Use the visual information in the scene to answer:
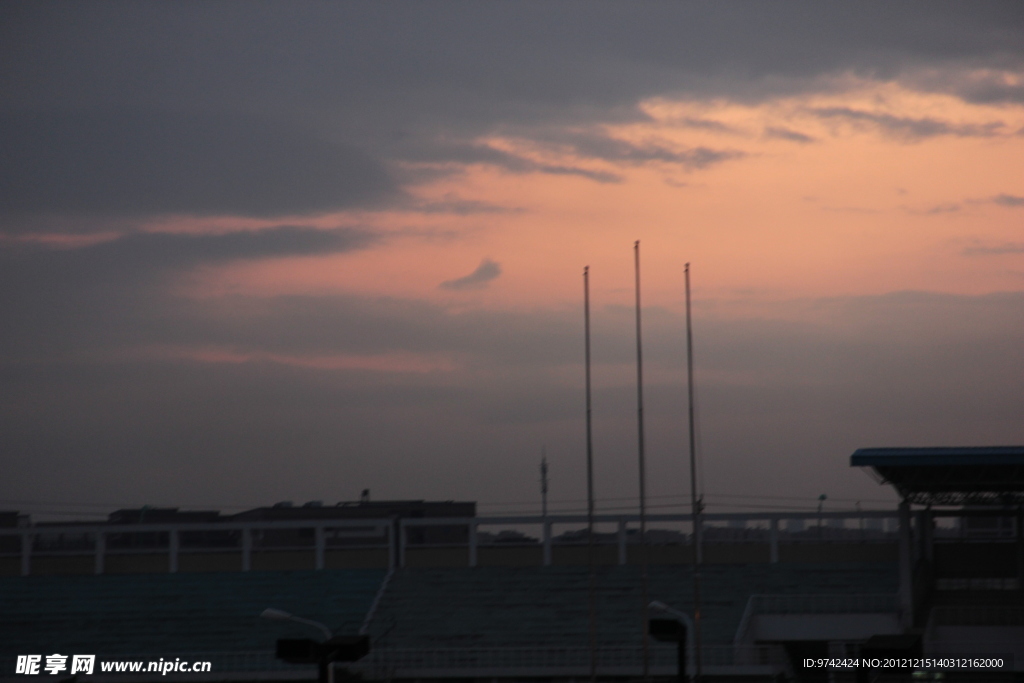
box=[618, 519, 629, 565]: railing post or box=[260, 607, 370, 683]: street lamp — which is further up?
box=[618, 519, 629, 565]: railing post

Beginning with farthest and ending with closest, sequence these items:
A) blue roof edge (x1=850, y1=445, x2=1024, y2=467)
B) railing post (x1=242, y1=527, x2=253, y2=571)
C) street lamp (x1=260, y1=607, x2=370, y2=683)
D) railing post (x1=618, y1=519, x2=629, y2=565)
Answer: railing post (x1=242, y1=527, x2=253, y2=571), railing post (x1=618, y1=519, x2=629, y2=565), blue roof edge (x1=850, y1=445, x2=1024, y2=467), street lamp (x1=260, y1=607, x2=370, y2=683)

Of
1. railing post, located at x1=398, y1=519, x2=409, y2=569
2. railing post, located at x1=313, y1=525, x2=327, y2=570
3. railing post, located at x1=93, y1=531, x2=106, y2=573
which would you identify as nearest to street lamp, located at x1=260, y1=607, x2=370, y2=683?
railing post, located at x1=398, y1=519, x2=409, y2=569

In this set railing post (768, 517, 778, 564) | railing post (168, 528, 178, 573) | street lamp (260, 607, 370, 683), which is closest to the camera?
street lamp (260, 607, 370, 683)

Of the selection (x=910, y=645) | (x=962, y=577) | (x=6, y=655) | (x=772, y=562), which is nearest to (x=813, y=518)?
(x=772, y=562)

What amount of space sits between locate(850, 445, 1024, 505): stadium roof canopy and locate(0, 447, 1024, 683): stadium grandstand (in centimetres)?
6

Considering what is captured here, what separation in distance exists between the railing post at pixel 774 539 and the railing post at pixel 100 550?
78.7 ft

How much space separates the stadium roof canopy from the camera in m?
32.9

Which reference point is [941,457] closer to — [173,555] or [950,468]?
[950,468]

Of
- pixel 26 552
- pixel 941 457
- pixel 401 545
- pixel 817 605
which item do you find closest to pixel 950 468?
pixel 941 457

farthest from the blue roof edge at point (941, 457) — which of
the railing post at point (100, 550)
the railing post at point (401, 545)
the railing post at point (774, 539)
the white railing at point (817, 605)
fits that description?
the railing post at point (100, 550)

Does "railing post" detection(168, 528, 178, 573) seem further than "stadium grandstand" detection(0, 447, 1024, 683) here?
Yes

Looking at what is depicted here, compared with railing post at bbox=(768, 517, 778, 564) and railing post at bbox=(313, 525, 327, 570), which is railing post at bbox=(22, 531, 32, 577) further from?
railing post at bbox=(768, 517, 778, 564)

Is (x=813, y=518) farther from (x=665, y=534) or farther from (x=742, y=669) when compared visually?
(x=742, y=669)

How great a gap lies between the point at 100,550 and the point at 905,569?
28.0 metres
